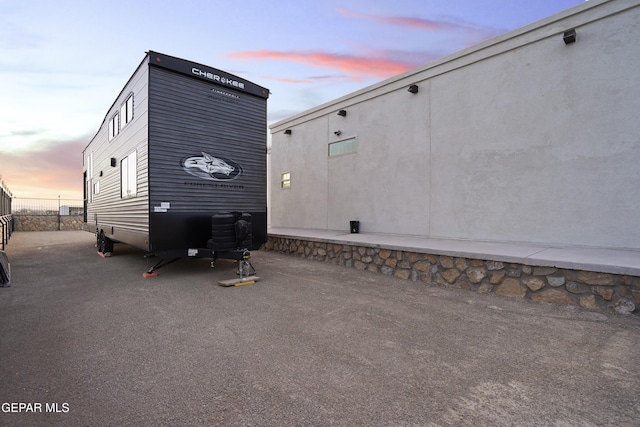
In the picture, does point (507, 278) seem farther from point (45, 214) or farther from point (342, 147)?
point (45, 214)

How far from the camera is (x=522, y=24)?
254 inches

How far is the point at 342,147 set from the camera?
10.3 meters

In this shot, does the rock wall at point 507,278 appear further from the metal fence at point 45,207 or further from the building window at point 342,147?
the metal fence at point 45,207

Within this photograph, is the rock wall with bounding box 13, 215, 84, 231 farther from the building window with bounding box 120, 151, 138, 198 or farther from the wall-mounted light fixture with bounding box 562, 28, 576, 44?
the wall-mounted light fixture with bounding box 562, 28, 576, 44

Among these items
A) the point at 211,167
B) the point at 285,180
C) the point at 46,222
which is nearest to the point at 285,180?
the point at 285,180

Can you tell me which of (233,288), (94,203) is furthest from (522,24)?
(94,203)

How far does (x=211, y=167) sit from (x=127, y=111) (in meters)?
2.35

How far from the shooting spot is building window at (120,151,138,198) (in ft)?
20.7

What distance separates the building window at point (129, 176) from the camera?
6.32m

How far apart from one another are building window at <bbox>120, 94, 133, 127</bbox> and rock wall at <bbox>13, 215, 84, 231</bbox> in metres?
16.9

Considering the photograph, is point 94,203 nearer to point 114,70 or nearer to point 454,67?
point 114,70

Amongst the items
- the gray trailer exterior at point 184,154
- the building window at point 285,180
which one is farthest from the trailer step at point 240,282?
the building window at point 285,180

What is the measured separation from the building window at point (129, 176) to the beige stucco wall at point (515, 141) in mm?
5873

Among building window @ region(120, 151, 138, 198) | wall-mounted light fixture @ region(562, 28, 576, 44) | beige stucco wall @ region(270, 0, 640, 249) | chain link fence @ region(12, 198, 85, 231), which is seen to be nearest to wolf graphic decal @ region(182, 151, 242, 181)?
building window @ region(120, 151, 138, 198)
